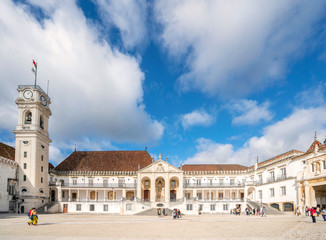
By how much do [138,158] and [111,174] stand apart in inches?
255

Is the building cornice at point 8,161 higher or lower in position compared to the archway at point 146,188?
higher

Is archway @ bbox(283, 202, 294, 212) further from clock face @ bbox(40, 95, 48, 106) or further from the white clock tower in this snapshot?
clock face @ bbox(40, 95, 48, 106)

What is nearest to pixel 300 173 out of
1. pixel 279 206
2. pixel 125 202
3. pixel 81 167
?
pixel 279 206

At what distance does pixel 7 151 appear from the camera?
47156mm

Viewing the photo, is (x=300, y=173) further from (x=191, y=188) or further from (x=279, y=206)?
(x=191, y=188)

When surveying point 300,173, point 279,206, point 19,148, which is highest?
point 19,148

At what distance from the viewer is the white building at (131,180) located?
4028cm

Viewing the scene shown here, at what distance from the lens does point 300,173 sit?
38.3 meters

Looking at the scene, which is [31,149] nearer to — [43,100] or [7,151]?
[7,151]

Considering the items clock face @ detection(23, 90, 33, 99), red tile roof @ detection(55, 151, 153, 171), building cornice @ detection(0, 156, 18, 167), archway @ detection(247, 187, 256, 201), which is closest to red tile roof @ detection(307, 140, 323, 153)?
archway @ detection(247, 187, 256, 201)

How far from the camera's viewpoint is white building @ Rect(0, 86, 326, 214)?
40.3m

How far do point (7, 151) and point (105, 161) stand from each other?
17.9 metres

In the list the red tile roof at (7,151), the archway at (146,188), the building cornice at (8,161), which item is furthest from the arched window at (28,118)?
the archway at (146,188)

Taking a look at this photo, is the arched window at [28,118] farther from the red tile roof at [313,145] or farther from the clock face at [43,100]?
the red tile roof at [313,145]
